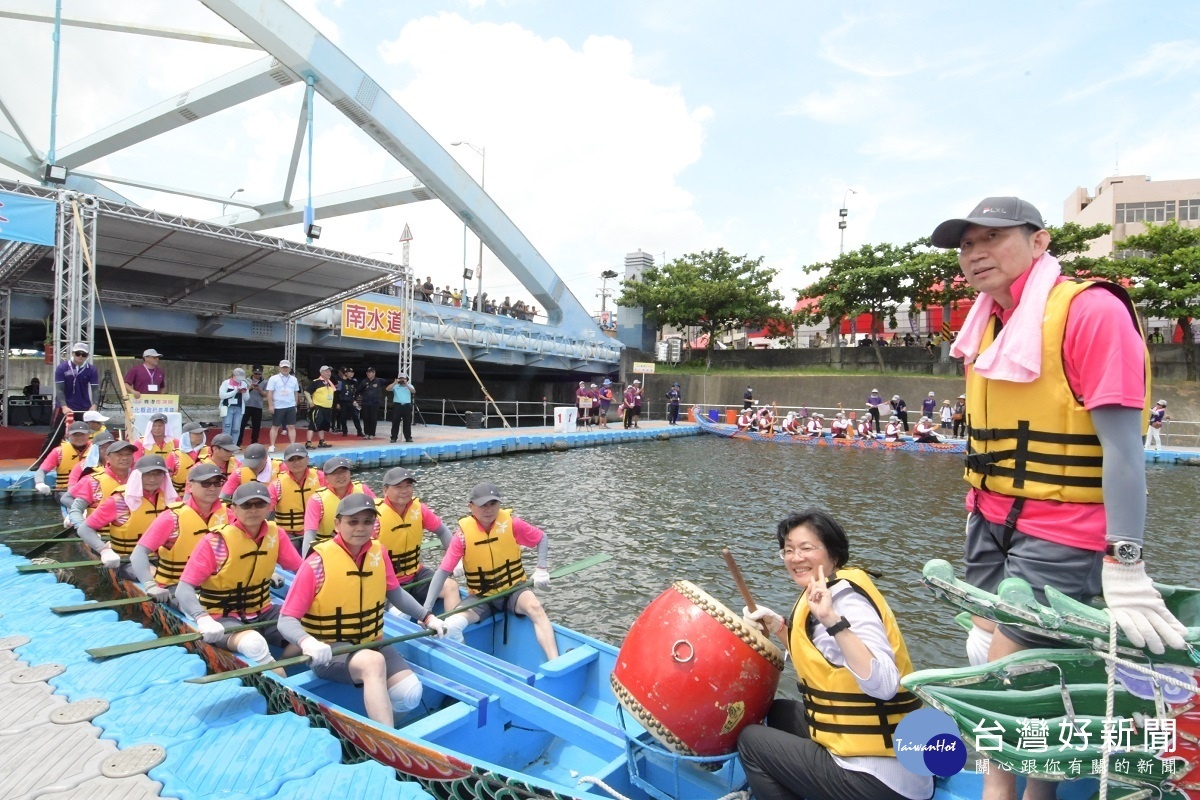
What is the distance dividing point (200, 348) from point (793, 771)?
27215 millimetres

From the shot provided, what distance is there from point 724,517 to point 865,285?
25917 mm

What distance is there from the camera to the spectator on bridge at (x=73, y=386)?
1066cm

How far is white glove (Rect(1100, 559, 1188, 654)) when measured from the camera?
1.79 m

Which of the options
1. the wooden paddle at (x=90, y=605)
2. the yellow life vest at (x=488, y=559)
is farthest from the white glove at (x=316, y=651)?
the wooden paddle at (x=90, y=605)

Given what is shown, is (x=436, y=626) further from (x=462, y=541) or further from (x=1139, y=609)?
(x=1139, y=609)

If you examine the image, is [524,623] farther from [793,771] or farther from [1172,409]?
[1172,409]

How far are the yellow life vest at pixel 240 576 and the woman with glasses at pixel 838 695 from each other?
3.62m

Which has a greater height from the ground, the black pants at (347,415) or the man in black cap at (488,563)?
the black pants at (347,415)

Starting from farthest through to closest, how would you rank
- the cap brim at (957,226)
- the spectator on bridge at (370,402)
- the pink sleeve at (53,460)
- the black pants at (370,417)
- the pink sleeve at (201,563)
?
1. the black pants at (370,417)
2. the spectator on bridge at (370,402)
3. the pink sleeve at (53,460)
4. the pink sleeve at (201,563)
5. the cap brim at (957,226)

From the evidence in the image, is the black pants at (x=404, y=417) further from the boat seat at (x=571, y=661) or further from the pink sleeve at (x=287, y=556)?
the boat seat at (x=571, y=661)

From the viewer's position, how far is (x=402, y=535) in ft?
18.5

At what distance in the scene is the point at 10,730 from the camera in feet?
10.9

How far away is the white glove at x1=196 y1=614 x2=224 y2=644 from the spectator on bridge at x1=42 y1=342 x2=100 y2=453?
338 inches

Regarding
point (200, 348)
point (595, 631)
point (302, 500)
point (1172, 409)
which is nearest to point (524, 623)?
point (595, 631)
